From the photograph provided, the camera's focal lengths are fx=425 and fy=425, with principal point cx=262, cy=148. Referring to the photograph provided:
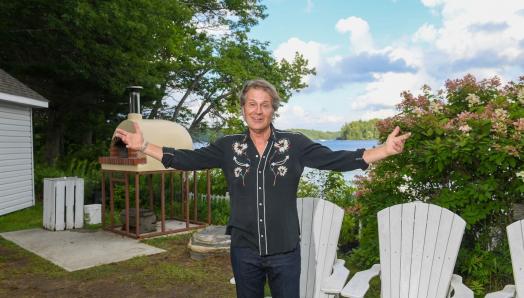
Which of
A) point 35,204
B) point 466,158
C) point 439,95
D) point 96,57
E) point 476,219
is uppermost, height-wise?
point 96,57

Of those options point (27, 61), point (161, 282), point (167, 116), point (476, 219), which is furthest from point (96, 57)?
point (476, 219)

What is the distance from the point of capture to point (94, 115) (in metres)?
15.8

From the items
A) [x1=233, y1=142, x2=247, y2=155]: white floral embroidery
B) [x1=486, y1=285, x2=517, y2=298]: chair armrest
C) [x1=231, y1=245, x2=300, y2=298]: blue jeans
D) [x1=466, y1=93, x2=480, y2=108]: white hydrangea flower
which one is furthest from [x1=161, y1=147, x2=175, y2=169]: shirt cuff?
[x1=466, y1=93, x2=480, y2=108]: white hydrangea flower

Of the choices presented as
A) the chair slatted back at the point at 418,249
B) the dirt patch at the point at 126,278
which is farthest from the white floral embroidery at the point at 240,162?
the dirt patch at the point at 126,278

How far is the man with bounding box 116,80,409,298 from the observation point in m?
2.44

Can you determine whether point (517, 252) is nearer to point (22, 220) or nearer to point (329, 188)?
point (329, 188)

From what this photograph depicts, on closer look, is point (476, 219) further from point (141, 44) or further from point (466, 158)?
point (141, 44)

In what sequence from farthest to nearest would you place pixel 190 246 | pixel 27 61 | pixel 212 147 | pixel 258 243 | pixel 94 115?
pixel 94 115 < pixel 27 61 < pixel 190 246 < pixel 212 147 < pixel 258 243

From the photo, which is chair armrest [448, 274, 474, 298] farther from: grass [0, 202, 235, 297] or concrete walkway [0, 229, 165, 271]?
concrete walkway [0, 229, 165, 271]

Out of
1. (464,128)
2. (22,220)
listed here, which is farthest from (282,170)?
(22,220)

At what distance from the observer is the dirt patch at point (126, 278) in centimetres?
A: 492

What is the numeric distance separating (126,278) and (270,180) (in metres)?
3.69

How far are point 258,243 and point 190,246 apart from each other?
13.9 ft

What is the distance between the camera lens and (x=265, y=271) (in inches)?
99.5
